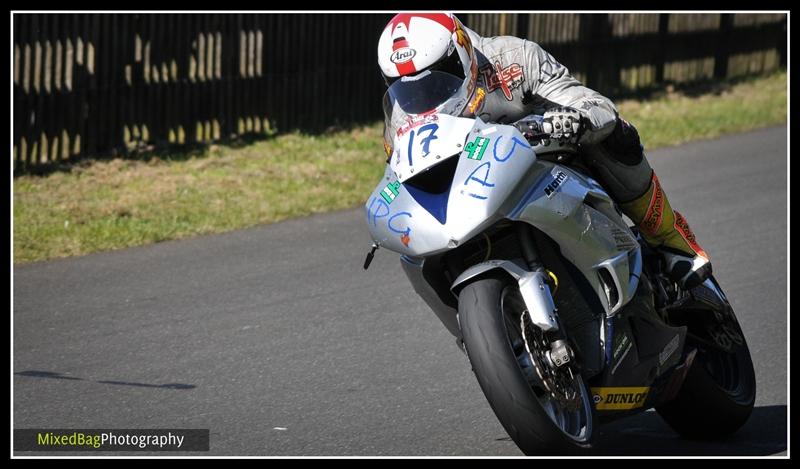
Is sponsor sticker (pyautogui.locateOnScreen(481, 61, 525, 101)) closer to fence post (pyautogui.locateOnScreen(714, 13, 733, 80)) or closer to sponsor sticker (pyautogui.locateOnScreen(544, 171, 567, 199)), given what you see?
sponsor sticker (pyautogui.locateOnScreen(544, 171, 567, 199))

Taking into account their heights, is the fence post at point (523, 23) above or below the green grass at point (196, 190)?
above

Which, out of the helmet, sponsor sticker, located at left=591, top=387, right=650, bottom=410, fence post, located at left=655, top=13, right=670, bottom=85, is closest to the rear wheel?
sponsor sticker, located at left=591, top=387, right=650, bottom=410

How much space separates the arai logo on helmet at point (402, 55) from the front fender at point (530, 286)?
2.52ft

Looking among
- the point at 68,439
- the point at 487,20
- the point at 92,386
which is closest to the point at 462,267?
the point at 68,439

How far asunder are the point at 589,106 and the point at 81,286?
13.8 feet

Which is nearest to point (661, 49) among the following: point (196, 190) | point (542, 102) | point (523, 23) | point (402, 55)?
point (523, 23)

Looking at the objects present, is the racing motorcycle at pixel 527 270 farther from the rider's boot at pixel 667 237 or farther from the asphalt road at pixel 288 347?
the asphalt road at pixel 288 347

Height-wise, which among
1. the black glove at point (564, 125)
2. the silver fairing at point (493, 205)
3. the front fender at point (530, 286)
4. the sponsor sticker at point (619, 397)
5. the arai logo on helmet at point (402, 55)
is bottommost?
the sponsor sticker at point (619, 397)

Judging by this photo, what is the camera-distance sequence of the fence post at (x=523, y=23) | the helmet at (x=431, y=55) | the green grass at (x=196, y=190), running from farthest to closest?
the fence post at (x=523, y=23) → the green grass at (x=196, y=190) → the helmet at (x=431, y=55)

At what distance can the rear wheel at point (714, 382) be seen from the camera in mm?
5125

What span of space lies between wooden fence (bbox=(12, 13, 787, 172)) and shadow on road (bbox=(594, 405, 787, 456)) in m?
7.00

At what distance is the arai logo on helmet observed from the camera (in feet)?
14.6

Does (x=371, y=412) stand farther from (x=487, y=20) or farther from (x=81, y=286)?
(x=487, y=20)

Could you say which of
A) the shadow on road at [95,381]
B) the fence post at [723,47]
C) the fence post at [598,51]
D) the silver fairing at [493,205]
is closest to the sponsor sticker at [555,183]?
the silver fairing at [493,205]
